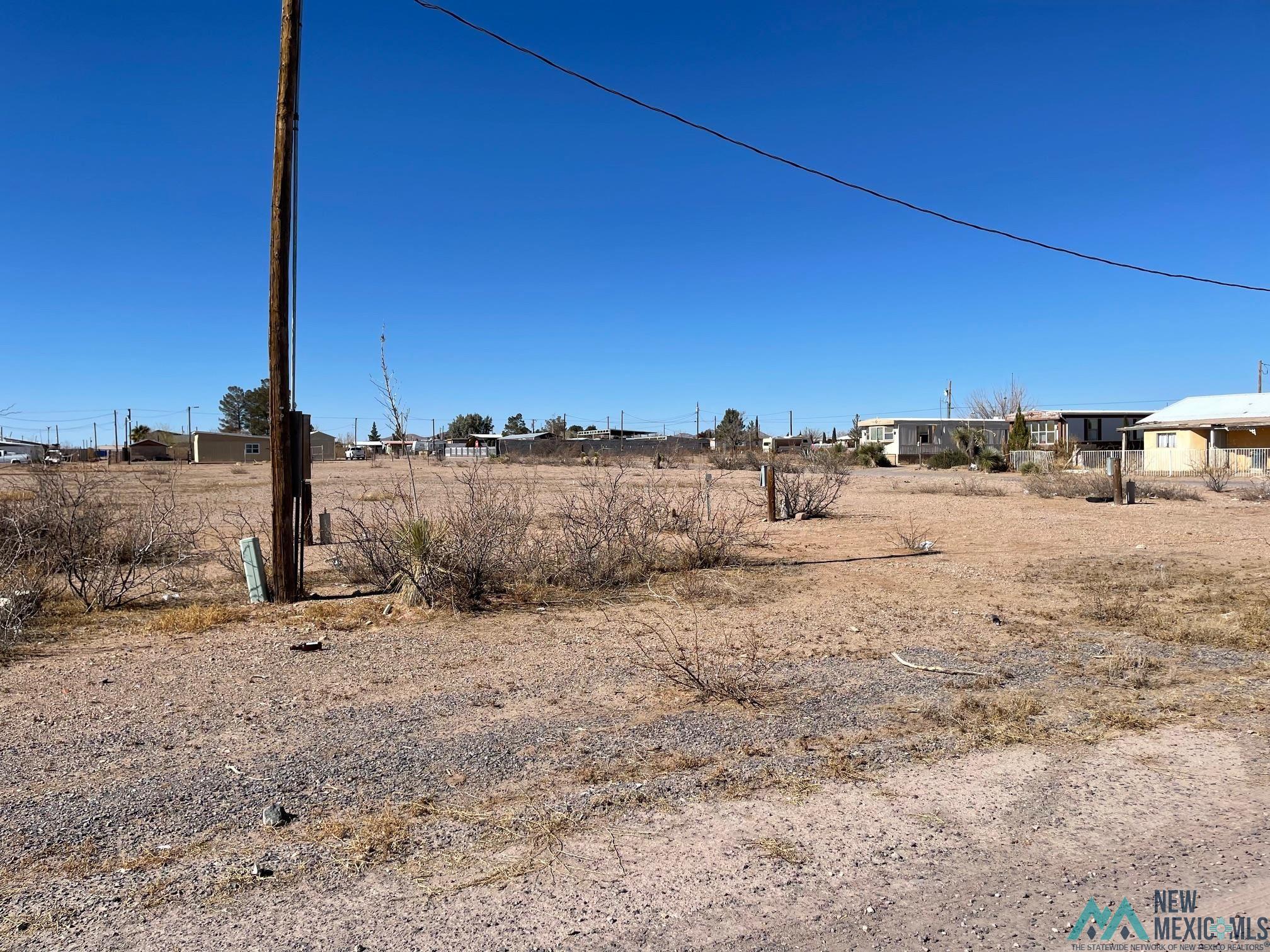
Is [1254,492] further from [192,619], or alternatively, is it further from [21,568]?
[21,568]

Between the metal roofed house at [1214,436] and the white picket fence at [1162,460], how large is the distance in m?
0.03

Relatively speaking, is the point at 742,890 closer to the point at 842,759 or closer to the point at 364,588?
the point at 842,759

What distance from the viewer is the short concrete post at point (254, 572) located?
905cm

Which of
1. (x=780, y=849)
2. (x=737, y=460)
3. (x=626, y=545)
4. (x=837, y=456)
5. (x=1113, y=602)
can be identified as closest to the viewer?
(x=780, y=849)

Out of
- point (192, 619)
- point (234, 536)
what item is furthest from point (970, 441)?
point (192, 619)

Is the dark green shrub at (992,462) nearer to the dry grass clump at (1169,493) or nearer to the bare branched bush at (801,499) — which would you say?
the dry grass clump at (1169,493)

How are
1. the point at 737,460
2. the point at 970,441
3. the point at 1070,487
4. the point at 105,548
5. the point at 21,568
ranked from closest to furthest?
the point at 21,568 → the point at 105,548 → the point at 1070,487 → the point at 970,441 → the point at 737,460

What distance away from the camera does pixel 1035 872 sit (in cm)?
344

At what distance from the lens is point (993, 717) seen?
5.39 metres

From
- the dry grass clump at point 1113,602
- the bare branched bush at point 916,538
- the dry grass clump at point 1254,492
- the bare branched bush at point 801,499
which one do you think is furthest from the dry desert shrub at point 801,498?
the dry grass clump at point 1254,492

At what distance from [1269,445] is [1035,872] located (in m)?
47.7

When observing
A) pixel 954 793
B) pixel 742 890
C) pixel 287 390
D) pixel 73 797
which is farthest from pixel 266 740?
pixel 287 390

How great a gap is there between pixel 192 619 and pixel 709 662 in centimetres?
489

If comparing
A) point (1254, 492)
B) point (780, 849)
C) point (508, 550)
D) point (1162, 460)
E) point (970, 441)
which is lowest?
point (780, 849)
